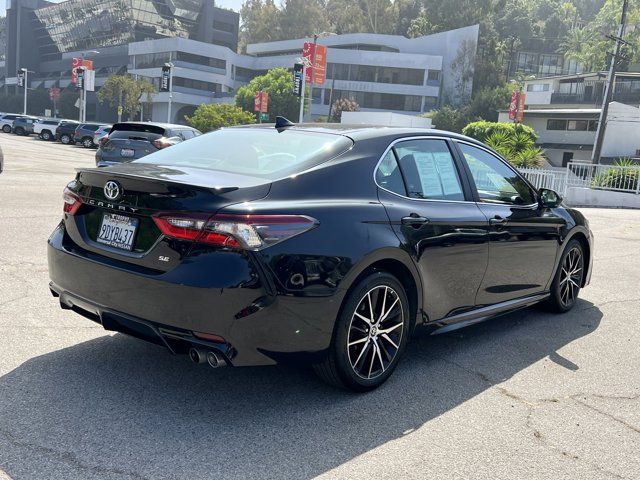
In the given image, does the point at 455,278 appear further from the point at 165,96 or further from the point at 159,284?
the point at 165,96

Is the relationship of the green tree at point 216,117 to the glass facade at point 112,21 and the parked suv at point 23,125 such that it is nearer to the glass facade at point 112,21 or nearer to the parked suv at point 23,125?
the parked suv at point 23,125

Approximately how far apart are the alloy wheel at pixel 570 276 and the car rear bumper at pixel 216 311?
333cm

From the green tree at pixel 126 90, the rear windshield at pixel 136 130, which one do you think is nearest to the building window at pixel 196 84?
the green tree at pixel 126 90

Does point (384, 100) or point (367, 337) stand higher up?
point (384, 100)

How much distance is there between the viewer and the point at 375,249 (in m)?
3.68

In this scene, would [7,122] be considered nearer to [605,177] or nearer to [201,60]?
[201,60]

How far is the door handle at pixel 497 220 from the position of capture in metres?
4.72

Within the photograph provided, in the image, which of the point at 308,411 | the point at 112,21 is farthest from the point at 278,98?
the point at 308,411

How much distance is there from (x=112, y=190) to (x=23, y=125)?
5443cm

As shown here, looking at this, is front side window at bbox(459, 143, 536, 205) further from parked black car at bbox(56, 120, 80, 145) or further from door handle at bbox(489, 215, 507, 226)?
parked black car at bbox(56, 120, 80, 145)

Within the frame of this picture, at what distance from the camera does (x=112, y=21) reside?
3905 inches

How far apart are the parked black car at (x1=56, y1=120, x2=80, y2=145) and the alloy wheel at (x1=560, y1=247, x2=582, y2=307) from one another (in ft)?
140

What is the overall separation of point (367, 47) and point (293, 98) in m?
20.4

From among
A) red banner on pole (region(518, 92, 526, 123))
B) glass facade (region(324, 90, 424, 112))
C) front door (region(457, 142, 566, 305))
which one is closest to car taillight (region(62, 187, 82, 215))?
front door (region(457, 142, 566, 305))
